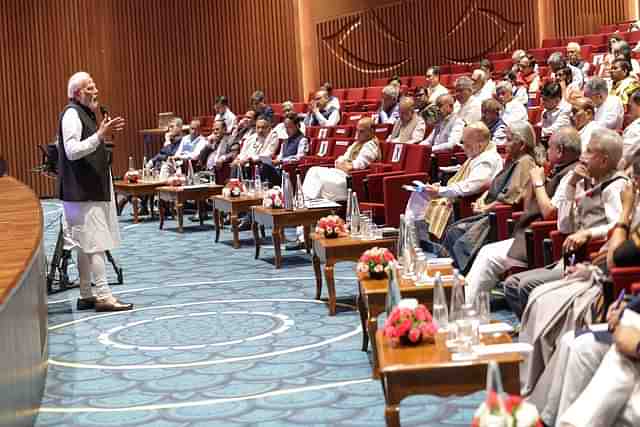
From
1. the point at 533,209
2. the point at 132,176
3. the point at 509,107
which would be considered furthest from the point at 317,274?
the point at 132,176

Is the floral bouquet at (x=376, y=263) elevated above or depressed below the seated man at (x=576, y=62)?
below

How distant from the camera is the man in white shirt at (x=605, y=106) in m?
8.01

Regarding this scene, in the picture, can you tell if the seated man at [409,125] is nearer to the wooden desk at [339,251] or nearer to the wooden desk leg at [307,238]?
the wooden desk leg at [307,238]

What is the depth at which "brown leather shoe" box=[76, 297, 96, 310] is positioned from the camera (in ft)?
23.4

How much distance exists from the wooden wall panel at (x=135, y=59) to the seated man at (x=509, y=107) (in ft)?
24.5

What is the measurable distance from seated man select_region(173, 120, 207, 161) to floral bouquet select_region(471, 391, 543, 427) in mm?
10850

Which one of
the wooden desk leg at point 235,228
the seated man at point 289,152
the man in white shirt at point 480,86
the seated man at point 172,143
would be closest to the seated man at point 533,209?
the wooden desk leg at point 235,228

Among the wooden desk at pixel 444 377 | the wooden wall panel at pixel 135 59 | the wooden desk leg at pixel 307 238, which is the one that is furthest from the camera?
the wooden wall panel at pixel 135 59

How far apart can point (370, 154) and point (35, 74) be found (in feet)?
28.8

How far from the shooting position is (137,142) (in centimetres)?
1695

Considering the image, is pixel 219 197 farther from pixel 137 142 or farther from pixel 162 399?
pixel 137 142

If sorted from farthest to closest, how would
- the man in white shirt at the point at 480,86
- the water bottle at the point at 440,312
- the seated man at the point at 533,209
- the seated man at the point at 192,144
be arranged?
the seated man at the point at 192,144 < the man in white shirt at the point at 480,86 < the seated man at the point at 533,209 < the water bottle at the point at 440,312

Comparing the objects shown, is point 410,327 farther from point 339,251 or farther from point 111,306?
point 111,306

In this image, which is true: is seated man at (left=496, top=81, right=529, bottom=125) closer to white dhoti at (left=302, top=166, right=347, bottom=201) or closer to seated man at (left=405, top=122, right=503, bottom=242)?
white dhoti at (left=302, top=166, right=347, bottom=201)
